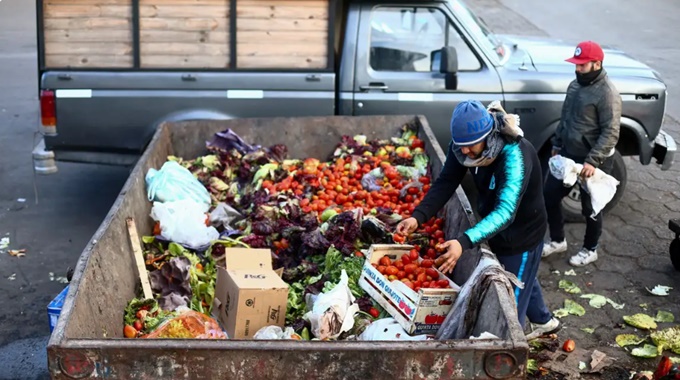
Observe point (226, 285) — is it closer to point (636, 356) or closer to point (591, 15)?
point (636, 356)

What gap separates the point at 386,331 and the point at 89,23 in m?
4.83

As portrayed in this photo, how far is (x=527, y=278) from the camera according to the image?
229 inches

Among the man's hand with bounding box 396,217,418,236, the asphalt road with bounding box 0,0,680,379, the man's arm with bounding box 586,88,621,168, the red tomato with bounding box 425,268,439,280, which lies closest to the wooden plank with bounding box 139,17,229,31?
the asphalt road with bounding box 0,0,680,379

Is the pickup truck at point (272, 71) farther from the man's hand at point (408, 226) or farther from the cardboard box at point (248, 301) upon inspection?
the cardboard box at point (248, 301)

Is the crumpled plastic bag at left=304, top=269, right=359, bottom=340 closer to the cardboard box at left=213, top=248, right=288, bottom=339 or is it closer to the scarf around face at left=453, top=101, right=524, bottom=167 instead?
the cardboard box at left=213, top=248, right=288, bottom=339

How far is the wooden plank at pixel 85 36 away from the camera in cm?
784

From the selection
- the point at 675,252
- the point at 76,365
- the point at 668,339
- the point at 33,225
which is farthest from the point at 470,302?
the point at 33,225

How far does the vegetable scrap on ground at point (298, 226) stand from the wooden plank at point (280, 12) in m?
1.21

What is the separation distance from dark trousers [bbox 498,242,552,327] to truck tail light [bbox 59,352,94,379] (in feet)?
9.79

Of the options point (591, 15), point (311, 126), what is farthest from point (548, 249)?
point (591, 15)

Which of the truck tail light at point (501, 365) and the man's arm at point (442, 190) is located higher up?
the man's arm at point (442, 190)

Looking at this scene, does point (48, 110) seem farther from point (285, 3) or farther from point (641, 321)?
point (641, 321)

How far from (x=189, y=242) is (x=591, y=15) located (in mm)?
17964

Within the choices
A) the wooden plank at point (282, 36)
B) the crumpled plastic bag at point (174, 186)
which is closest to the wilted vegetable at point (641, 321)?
the crumpled plastic bag at point (174, 186)
